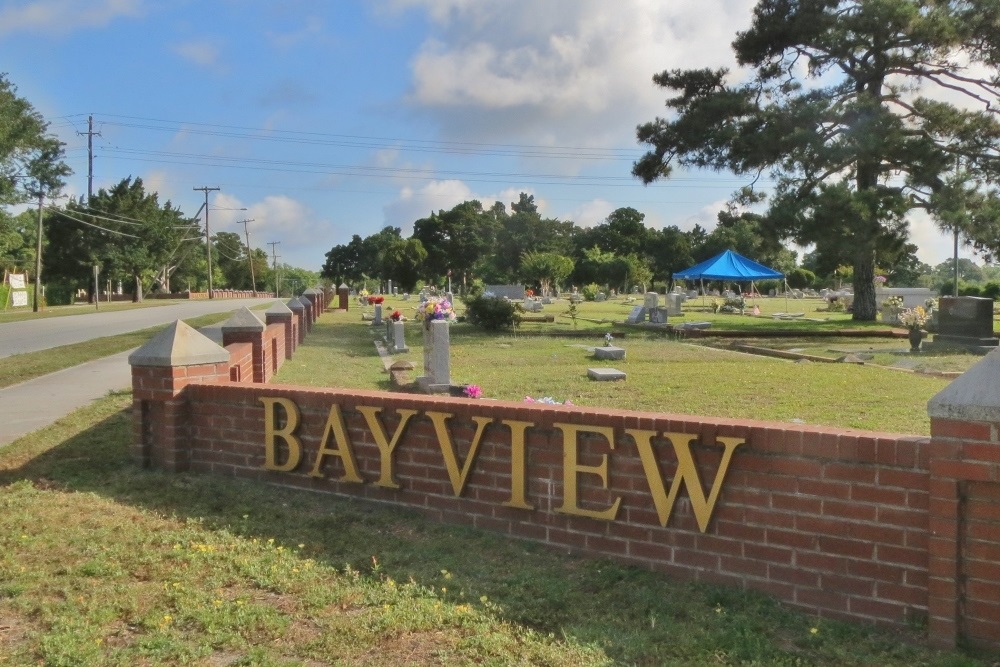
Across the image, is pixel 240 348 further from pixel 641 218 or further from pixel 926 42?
pixel 641 218

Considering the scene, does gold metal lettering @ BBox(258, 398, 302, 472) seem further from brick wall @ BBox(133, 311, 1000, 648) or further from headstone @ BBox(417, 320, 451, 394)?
headstone @ BBox(417, 320, 451, 394)

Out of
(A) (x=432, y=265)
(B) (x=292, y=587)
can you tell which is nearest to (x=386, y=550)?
(B) (x=292, y=587)

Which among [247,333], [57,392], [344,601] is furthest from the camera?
[57,392]

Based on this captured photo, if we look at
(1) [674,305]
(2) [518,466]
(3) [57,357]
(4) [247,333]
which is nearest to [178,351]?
(2) [518,466]

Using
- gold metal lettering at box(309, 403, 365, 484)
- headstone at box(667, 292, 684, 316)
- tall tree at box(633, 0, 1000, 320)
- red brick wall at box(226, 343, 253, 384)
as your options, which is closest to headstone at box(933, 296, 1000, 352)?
tall tree at box(633, 0, 1000, 320)

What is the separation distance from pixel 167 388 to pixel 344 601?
2935 millimetres

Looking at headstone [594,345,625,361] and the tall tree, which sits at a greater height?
the tall tree

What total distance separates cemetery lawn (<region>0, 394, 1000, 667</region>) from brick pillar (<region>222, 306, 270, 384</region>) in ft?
14.7

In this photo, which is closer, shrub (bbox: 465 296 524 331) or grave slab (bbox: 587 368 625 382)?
grave slab (bbox: 587 368 625 382)

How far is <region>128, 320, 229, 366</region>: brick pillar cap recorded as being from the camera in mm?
6090

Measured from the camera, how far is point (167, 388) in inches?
239

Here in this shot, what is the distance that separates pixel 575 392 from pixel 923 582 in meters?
6.91

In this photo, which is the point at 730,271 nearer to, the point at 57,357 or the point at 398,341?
the point at 398,341

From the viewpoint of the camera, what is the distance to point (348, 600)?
12.4ft
